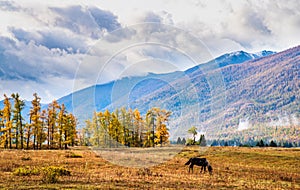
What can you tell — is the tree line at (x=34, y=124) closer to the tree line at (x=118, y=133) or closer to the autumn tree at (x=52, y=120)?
the autumn tree at (x=52, y=120)

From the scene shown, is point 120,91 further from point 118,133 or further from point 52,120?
point 118,133

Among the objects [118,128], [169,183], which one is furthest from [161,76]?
[118,128]

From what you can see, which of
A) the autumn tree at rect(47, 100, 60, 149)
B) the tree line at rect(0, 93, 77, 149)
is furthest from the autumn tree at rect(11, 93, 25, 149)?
the autumn tree at rect(47, 100, 60, 149)

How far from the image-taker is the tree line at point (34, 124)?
8081 cm

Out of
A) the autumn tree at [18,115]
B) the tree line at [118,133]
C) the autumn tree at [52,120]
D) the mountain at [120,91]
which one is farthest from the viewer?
the autumn tree at [52,120]

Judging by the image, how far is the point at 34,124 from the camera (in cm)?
8450

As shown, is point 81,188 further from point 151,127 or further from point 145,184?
point 151,127

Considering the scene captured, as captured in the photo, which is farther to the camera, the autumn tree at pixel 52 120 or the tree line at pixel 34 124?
the autumn tree at pixel 52 120

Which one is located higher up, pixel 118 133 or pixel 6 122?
pixel 6 122

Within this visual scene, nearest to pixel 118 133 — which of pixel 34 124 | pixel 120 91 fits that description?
pixel 34 124

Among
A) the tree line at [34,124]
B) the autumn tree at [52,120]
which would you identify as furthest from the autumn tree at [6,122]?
the autumn tree at [52,120]

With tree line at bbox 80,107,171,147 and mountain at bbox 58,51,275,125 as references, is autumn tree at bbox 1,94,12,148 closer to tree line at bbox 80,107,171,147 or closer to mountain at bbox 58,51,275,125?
tree line at bbox 80,107,171,147

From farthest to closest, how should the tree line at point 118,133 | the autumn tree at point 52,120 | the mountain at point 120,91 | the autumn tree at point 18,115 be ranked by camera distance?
the autumn tree at point 52,120 → the tree line at point 118,133 → the autumn tree at point 18,115 → the mountain at point 120,91

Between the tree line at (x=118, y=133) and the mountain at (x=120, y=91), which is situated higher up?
the mountain at (x=120, y=91)
